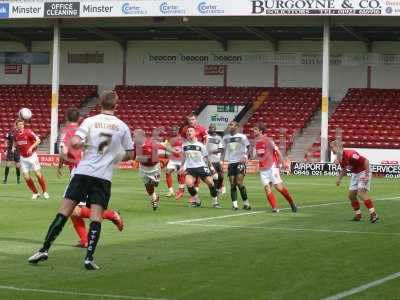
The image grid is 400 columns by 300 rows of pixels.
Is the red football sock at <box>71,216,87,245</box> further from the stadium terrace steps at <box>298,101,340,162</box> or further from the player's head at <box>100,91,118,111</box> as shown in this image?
the stadium terrace steps at <box>298,101,340,162</box>

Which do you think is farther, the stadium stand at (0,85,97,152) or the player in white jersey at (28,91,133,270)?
the stadium stand at (0,85,97,152)

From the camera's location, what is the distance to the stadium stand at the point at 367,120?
48281mm

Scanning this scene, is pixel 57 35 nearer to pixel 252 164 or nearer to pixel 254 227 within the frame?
pixel 252 164

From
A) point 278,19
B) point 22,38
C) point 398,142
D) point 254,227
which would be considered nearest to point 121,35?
point 22,38

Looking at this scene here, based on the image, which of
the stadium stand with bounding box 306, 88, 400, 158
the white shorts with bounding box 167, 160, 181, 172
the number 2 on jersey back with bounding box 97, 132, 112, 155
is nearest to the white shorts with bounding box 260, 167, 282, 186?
the white shorts with bounding box 167, 160, 181, 172

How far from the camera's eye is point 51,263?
1203 centimetres

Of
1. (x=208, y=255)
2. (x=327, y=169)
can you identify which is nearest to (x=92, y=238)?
(x=208, y=255)

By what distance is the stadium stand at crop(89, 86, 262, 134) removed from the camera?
54.1m

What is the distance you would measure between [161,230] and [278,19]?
31.8 meters

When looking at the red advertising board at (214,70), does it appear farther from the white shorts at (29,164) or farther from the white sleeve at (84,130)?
the white sleeve at (84,130)

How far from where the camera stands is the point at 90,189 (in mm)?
11625

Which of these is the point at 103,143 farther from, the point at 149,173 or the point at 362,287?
the point at 149,173

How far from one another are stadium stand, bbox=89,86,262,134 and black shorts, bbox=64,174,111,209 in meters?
41.4

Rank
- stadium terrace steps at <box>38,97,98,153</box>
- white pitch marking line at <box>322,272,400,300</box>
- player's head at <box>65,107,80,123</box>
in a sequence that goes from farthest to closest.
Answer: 1. stadium terrace steps at <box>38,97,98,153</box>
2. player's head at <box>65,107,80,123</box>
3. white pitch marking line at <box>322,272,400,300</box>
